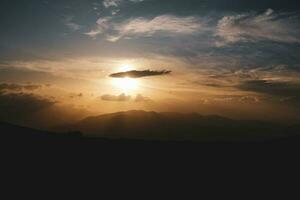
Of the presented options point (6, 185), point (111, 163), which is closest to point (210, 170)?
point (111, 163)

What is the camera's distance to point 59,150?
49.8 metres

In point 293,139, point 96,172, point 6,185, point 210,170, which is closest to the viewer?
point 6,185

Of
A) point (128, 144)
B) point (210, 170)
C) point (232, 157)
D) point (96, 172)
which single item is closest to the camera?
point (96, 172)

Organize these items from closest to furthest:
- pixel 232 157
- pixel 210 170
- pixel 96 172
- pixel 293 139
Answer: pixel 96 172, pixel 210 170, pixel 232 157, pixel 293 139

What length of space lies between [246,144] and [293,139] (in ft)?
38.6

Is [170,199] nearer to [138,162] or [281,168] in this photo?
[138,162]

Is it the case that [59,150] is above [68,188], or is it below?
above

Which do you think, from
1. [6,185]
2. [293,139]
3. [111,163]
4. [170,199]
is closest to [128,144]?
[111,163]

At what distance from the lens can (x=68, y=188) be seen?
38406 mm

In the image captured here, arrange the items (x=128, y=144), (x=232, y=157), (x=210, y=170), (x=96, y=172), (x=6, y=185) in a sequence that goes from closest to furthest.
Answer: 1. (x=6, y=185)
2. (x=96, y=172)
3. (x=210, y=170)
4. (x=232, y=157)
5. (x=128, y=144)

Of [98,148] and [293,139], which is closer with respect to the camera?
[98,148]

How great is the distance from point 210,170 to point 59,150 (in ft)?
72.2

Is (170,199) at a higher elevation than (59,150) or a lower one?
lower

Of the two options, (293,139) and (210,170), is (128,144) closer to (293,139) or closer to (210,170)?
(210,170)
